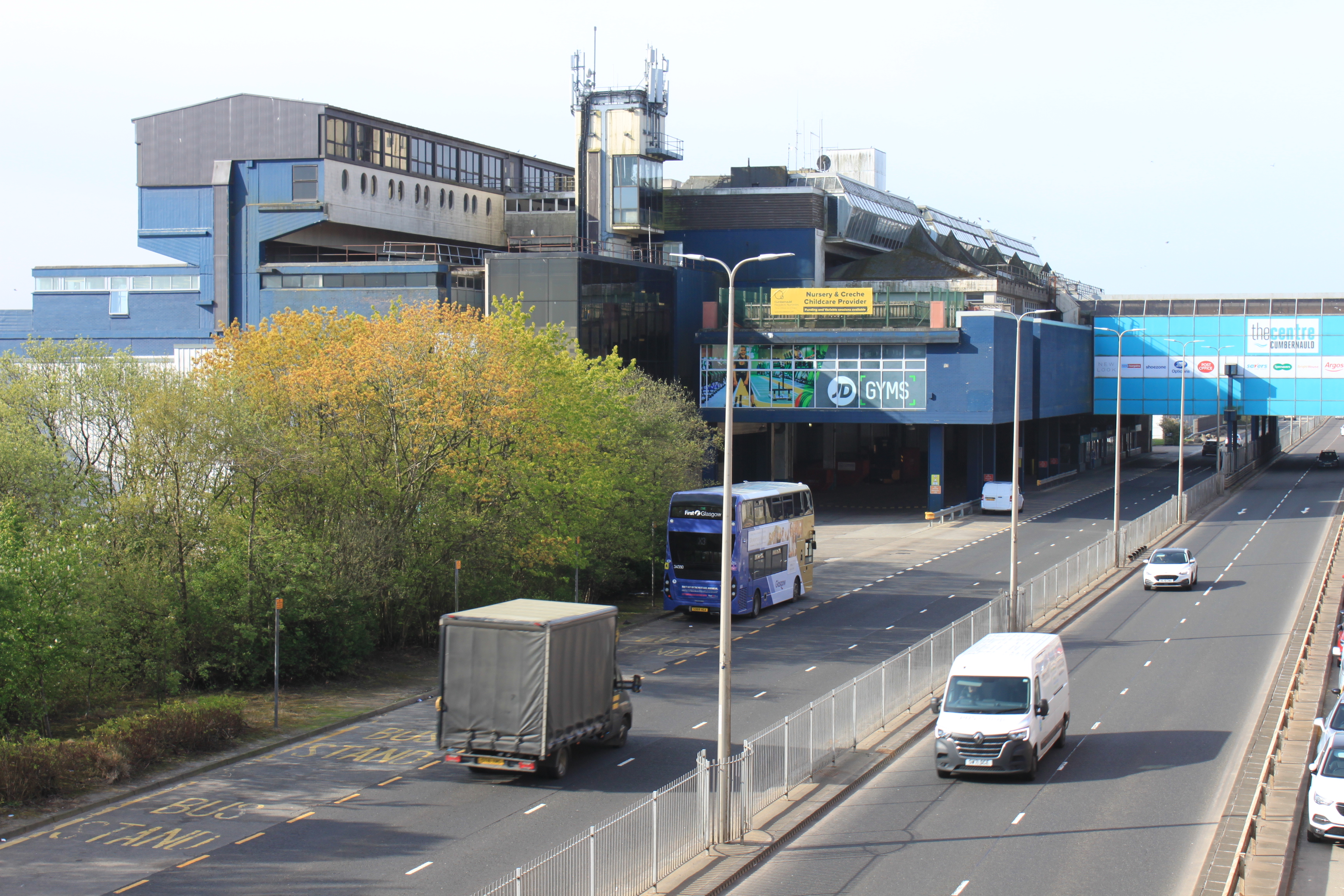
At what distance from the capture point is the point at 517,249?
80188mm

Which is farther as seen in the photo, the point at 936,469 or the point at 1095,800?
the point at 936,469

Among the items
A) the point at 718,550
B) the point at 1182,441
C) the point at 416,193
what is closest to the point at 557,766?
the point at 718,550

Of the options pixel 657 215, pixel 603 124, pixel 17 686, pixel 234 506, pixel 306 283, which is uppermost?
pixel 603 124

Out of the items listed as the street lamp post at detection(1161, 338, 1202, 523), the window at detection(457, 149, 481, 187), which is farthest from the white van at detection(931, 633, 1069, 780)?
the window at detection(457, 149, 481, 187)

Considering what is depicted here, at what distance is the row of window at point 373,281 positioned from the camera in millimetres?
60531

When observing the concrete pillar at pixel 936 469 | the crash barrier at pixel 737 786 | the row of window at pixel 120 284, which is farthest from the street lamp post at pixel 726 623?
the row of window at pixel 120 284

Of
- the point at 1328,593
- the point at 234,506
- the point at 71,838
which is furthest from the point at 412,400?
the point at 1328,593

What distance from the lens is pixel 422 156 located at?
7419 cm

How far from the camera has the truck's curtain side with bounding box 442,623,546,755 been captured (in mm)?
20750

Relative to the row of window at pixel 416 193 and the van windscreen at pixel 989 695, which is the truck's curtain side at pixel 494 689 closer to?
the van windscreen at pixel 989 695

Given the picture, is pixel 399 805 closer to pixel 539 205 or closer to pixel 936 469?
pixel 936 469

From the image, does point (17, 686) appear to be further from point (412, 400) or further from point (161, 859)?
point (412, 400)

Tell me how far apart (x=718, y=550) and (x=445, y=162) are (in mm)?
45919

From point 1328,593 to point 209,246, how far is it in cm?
5469
